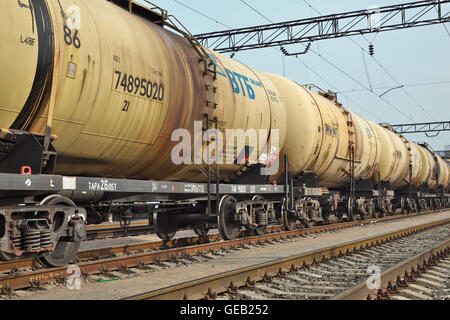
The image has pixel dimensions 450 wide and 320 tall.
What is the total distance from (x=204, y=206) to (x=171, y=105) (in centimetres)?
298

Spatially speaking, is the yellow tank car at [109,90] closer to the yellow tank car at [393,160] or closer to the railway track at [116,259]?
the railway track at [116,259]

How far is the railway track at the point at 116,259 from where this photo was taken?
6.00 m

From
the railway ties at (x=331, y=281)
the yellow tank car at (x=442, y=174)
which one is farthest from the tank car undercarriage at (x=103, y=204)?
the yellow tank car at (x=442, y=174)

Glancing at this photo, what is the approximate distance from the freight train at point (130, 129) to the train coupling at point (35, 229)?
0.05ft

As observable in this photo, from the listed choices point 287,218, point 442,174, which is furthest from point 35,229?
point 442,174

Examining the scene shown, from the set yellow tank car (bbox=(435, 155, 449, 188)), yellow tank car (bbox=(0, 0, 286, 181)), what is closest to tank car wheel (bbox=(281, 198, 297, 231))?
yellow tank car (bbox=(0, 0, 286, 181))

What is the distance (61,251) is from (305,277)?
3615 millimetres

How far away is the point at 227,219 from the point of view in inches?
396

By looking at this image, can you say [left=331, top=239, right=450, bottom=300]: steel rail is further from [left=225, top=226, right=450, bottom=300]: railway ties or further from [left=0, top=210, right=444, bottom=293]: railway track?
[left=0, top=210, right=444, bottom=293]: railway track

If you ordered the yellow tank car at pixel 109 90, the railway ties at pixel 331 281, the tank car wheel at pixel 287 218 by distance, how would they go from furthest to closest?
the tank car wheel at pixel 287 218 < the railway ties at pixel 331 281 < the yellow tank car at pixel 109 90

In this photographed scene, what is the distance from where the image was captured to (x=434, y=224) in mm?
16844
